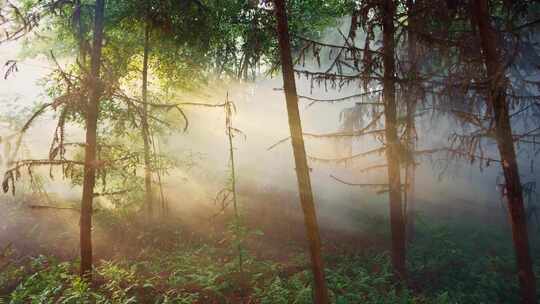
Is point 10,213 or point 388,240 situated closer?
point 388,240

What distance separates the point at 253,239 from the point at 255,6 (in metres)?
10.5

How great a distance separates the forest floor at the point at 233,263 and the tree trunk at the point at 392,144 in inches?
27.7

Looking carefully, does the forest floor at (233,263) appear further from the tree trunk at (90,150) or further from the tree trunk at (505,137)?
the tree trunk at (505,137)

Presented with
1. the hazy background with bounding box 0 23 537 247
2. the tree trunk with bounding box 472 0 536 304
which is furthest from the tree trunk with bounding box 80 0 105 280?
the tree trunk with bounding box 472 0 536 304

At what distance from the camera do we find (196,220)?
16.5 m

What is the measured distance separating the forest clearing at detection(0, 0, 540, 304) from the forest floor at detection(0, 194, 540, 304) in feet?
0.27

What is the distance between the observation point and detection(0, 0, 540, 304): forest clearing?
7.54 meters

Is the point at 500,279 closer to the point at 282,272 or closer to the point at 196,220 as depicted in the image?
the point at 282,272

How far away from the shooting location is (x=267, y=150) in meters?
14.2

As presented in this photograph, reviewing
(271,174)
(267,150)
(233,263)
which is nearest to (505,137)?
(233,263)

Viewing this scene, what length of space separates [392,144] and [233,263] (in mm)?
6113

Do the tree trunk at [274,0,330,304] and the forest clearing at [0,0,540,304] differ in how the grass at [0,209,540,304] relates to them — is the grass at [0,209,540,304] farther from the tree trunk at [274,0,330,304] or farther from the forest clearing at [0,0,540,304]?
the tree trunk at [274,0,330,304]

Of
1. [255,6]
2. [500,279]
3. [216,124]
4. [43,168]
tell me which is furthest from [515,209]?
[43,168]

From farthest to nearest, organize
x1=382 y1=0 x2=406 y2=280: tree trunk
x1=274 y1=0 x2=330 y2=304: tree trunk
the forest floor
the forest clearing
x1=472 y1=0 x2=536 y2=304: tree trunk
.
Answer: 1. x1=382 y1=0 x2=406 y2=280: tree trunk
2. the forest floor
3. the forest clearing
4. x1=472 y1=0 x2=536 y2=304: tree trunk
5. x1=274 y1=0 x2=330 y2=304: tree trunk
